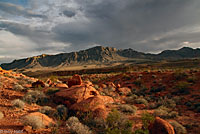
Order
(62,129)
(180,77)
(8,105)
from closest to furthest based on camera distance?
(62,129)
(8,105)
(180,77)

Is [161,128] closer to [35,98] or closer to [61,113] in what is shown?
[61,113]

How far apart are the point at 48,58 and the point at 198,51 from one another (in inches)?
7360

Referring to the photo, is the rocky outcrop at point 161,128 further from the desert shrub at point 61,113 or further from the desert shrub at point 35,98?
the desert shrub at point 35,98

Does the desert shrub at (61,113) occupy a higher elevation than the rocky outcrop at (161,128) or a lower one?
lower

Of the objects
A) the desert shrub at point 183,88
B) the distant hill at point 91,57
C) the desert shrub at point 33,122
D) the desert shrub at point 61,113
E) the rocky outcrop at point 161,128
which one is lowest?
the desert shrub at point 183,88

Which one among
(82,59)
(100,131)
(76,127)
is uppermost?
(82,59)

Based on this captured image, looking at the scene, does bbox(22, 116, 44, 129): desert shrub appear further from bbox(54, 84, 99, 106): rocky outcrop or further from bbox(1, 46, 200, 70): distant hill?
bbox(1, 46, 200, 70): distant hill

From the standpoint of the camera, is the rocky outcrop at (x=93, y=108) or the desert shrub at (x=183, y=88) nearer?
the rocky outcrop at (x=93, y=108)

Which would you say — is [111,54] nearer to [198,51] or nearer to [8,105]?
[198,51]

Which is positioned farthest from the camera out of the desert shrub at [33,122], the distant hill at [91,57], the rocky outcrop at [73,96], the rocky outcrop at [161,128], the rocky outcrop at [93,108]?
the distant hill at [91,57]

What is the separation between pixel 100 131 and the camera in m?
4.97

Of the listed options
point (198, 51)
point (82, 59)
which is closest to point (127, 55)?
point (82, 59)

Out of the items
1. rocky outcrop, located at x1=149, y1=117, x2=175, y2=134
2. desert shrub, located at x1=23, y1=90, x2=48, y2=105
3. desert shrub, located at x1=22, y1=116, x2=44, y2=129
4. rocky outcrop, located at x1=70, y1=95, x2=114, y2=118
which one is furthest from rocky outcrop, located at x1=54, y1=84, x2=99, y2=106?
rocky outcrop, located at x1=149, y1=117, x2=175, y2=134

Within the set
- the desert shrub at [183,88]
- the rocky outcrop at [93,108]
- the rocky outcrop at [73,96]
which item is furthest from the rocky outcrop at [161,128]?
the desert shrub at [183,88]
